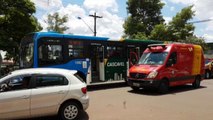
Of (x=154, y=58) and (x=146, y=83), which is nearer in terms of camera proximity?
(x=146, y=83)

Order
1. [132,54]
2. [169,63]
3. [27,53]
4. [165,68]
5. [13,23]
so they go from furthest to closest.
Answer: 1. [13,23]
2. [132,54]
3. [169,63]
4. [165,68]
5. [27,53]

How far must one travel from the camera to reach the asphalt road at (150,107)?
863cm

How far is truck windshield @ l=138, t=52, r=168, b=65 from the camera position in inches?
557

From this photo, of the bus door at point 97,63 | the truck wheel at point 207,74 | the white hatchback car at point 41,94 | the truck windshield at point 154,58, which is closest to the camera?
the white hatchback car at point 41,94

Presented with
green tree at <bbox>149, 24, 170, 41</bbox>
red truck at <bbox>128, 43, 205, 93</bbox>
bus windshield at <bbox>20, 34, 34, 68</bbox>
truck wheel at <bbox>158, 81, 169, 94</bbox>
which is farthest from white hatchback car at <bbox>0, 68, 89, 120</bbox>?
green tree at <bbox>149, 24, 170, 41</bbox>

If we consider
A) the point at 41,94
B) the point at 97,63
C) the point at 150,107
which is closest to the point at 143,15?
the point at 97,63

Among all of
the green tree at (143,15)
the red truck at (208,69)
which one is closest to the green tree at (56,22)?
the green tree at (143,15)

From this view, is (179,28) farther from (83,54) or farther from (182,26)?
(83,54)

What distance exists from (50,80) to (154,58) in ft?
26.2

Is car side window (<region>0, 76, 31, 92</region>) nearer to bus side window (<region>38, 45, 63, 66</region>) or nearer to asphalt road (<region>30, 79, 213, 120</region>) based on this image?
asphalt road (<region>30, 79, 213, 120</region>)

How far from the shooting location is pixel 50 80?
769 centimetres

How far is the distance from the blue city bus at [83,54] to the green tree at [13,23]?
374 inches

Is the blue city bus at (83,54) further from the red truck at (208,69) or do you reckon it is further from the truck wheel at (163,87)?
the red truck at (208,69)

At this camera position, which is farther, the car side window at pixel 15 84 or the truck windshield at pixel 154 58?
the truck windshield at pixel 154 58
